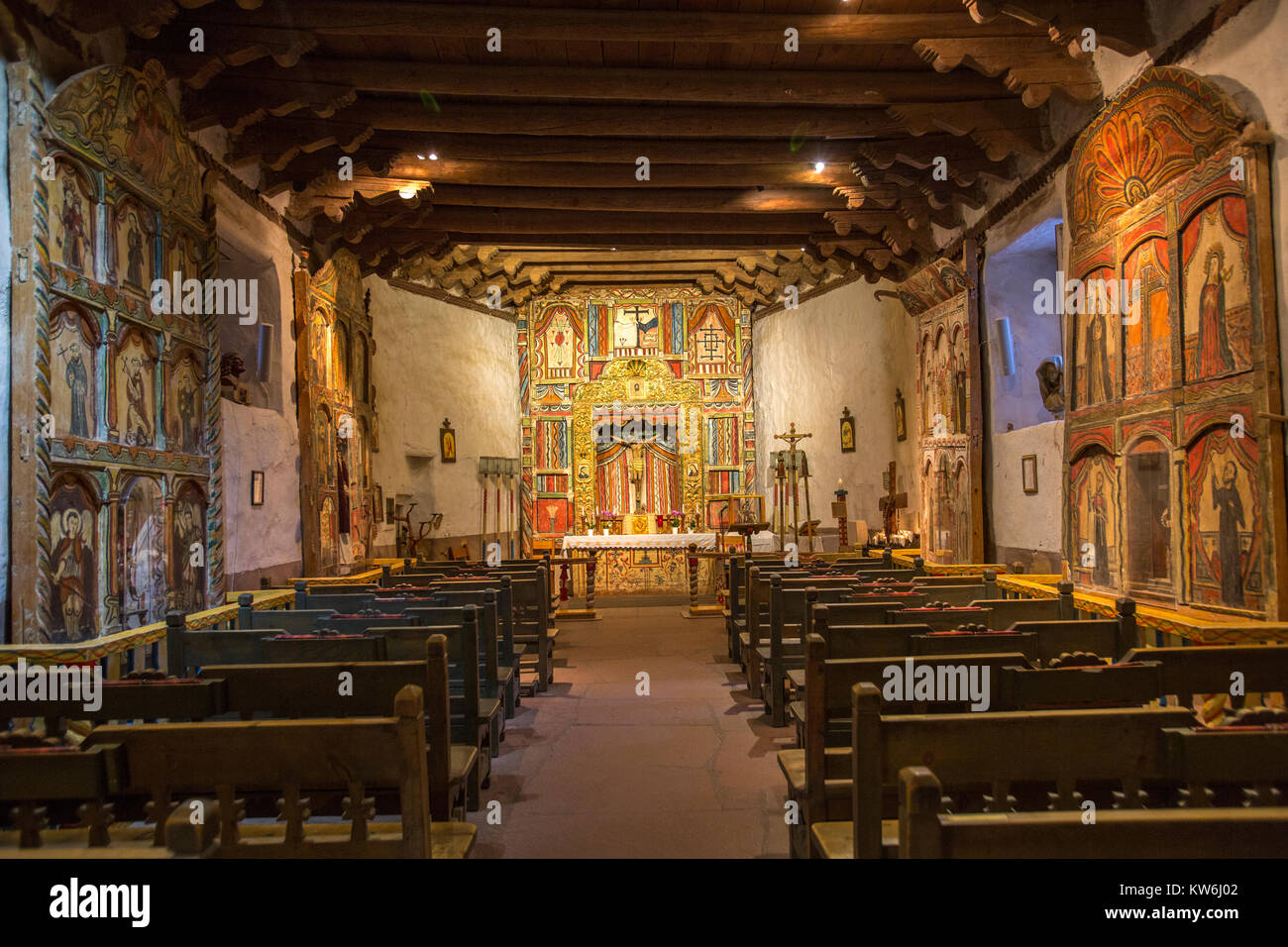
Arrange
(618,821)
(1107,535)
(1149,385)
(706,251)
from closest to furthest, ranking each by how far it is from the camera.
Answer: (618,821), (1149,385), (1107,535), (706,251)

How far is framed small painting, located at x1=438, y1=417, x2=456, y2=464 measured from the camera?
13555 millimetres

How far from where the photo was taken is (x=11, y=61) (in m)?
4.48

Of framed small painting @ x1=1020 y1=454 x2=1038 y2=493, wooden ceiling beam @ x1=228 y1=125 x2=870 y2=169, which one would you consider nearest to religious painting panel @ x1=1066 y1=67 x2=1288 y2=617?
framed small painting @ x1=1020 y1=454 x2=1038 y2=493

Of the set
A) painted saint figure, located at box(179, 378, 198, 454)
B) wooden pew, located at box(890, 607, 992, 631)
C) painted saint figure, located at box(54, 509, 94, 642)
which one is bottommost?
wooden pew, located at box(890, 607, 992, 631)

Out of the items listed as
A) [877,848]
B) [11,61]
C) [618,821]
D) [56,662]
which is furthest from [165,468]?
[877,848]

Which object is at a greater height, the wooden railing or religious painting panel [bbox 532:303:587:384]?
religious painting panel [bbox 532:303:587:384]

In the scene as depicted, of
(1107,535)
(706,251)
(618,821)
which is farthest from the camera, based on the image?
(706,251)

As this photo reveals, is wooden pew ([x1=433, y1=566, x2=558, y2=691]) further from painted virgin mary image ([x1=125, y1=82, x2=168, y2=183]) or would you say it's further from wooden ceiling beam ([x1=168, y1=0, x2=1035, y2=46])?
wooden ceiling beam ([x1=168, y1=0, x2=1035, y2=46])

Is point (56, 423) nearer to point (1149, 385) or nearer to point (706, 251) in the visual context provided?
point (1149, 385)

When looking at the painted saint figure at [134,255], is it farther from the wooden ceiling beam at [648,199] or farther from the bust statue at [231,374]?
the wooden ceiling beam at [648,199]

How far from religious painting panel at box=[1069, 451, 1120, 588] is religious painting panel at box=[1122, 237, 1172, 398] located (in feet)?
2.16

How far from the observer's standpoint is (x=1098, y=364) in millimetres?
6215

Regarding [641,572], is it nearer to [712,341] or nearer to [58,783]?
[712,341]

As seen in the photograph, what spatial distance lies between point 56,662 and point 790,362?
41.0 feet
